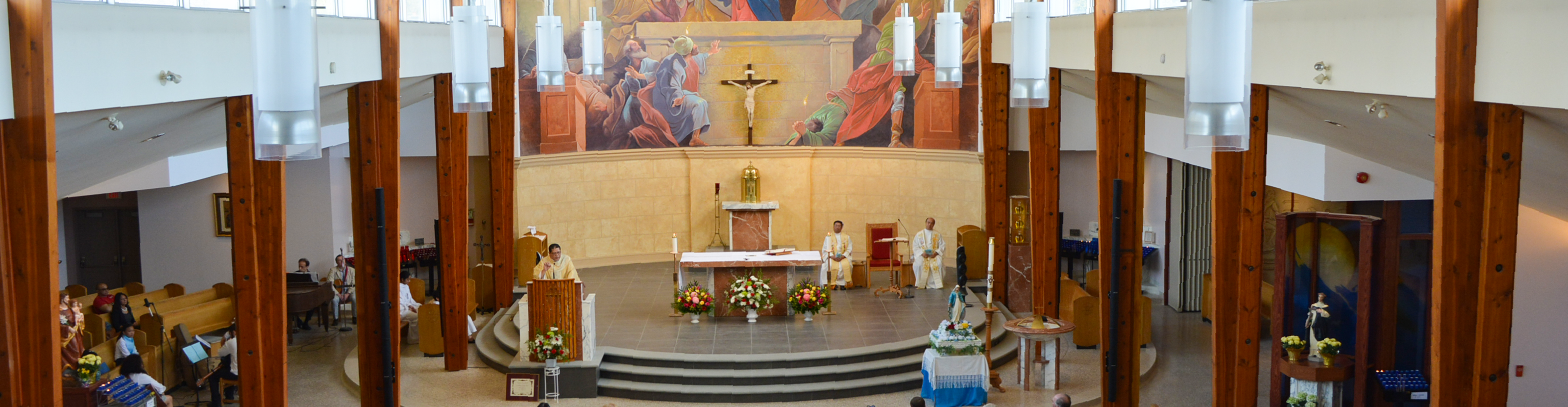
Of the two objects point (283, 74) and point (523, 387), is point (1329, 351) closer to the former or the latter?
point (523, 387)

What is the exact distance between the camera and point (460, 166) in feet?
47.1

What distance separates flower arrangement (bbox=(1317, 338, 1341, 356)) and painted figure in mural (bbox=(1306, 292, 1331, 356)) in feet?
0.68

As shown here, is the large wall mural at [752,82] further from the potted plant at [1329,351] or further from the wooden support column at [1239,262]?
the wooden support column at [1239,262]

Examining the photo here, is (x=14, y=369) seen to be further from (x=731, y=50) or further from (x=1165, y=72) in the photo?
(x=731, y=50)

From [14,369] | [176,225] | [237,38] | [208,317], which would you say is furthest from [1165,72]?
[176,225]

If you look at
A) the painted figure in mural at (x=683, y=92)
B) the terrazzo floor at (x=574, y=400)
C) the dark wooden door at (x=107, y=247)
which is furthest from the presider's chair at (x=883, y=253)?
the dark wooden door at (x=107, y=247)

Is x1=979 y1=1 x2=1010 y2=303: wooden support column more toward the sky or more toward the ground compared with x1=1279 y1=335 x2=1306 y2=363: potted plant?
more toward the sky

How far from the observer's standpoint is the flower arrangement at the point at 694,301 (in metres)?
15.8

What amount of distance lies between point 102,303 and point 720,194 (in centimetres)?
1068

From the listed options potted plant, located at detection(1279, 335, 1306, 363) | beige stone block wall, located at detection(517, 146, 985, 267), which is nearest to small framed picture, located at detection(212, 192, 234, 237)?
beige stone block wall, located at detection(517, 146, 985, 267)

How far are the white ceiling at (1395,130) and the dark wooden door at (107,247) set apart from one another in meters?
17.8

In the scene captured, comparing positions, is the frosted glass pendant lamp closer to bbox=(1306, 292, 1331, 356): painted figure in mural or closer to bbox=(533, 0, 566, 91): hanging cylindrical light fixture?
bbox=(533, 0, 566, 91): hanging cylindrical light fixture

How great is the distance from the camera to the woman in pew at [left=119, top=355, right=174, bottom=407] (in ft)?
38.3

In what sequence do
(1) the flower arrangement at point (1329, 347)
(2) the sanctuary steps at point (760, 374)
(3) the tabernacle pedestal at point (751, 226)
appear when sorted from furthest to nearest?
(3) the tabernacle pedestal at point (751, 226) → (2) the sanctuary steps at point (760, 374) → (1) the flower arrangement at point (1329, 347)
